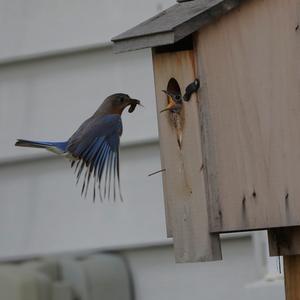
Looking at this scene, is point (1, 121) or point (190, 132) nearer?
point (190, 132)

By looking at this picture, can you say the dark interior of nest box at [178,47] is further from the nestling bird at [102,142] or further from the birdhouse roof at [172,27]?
the nestling bird at [102,142]

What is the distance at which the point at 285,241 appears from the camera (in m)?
2.89

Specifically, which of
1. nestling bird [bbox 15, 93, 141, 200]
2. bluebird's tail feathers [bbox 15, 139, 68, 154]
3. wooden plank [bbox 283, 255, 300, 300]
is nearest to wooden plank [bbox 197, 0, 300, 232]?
wooden plank [bbox 283, 255, 300, 300]

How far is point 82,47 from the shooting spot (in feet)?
15.3

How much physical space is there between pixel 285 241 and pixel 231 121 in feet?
0.95

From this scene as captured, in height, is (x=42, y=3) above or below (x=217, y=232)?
above

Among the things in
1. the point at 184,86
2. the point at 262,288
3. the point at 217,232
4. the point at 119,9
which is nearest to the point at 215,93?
the point at 184,86

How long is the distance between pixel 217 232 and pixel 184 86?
1.10 ft

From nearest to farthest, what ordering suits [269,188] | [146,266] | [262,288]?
[269,188] < [262,288] < [146,266]

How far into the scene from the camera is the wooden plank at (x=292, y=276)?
113 inches

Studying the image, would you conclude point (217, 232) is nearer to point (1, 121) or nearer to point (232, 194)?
point (232, 194)

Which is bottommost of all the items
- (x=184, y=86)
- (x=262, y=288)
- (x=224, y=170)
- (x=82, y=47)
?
(x=262, y=288)

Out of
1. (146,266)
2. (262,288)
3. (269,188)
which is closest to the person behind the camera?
(269,188)

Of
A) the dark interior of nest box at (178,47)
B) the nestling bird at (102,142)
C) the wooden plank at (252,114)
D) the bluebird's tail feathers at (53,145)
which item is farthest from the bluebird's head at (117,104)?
the wooden plank at (252,114)
